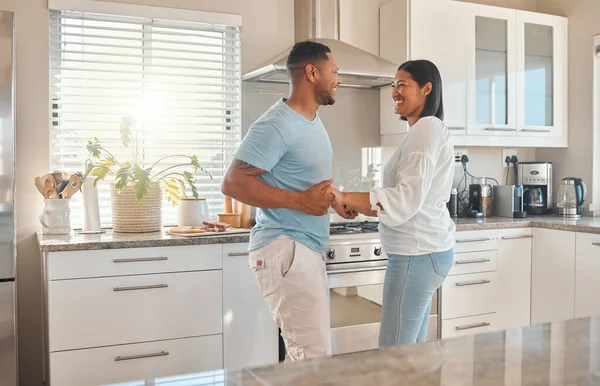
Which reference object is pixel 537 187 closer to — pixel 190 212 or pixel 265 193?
pixel 190 212

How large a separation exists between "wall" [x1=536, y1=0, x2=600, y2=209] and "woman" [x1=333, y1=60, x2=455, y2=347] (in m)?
2.39

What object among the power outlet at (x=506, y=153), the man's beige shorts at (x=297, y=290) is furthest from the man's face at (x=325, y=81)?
the power outlet at (x=506, y=153)

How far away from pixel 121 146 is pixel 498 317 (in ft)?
7.69

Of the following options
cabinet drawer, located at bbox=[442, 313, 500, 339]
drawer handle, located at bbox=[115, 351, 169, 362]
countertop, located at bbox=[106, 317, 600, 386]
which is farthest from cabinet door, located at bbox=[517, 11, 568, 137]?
countertop, located at bbox=[106, 317, 600, 386]

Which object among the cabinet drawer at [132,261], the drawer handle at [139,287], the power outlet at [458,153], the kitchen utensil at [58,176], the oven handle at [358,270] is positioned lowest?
the drawer handle at [139,287]

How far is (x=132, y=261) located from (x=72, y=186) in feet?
1.89

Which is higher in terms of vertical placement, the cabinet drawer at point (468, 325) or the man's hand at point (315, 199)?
the man's hand at point (315, 199)

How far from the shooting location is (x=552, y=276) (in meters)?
3.50

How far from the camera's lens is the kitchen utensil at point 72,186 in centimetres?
294

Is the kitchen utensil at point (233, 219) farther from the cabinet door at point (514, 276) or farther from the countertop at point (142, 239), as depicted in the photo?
the cabinet door at point (514, 276)

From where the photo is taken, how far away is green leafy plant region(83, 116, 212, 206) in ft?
9.44

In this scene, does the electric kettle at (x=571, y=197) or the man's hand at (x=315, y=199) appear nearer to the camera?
the man's hand at (x=315, y=199)

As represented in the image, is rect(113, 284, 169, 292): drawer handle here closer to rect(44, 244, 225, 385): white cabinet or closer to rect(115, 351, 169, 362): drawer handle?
rect(44, 244, 225, 385): white cabinet

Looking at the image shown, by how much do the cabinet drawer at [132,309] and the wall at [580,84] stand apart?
262 cm
